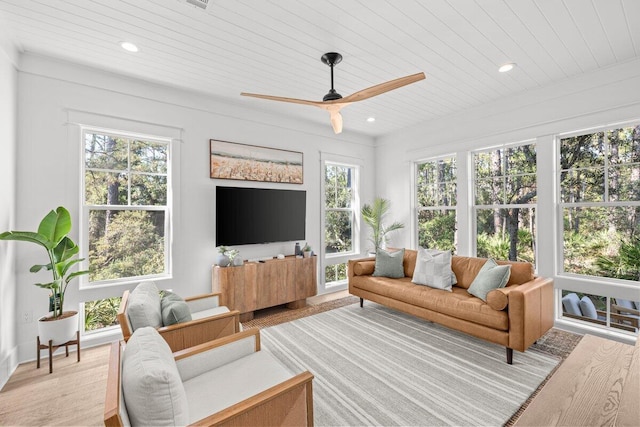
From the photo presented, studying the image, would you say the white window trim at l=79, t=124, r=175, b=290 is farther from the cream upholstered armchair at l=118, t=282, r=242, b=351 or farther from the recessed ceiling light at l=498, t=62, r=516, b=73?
the recessed ceiling light at l=498, t=62, r=516, b=73

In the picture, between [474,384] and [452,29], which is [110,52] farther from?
[474,384]

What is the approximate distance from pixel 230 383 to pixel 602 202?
165 inches

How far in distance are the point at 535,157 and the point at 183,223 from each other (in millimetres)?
4663

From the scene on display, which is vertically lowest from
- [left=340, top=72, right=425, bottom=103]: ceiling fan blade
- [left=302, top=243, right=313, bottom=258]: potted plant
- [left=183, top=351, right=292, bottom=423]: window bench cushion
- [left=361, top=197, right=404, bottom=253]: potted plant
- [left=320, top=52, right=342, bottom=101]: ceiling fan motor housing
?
[left=183, top=351, right=292, bottom=423]: window bench cushion

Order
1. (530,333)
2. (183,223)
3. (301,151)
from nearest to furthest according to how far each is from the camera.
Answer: (530,333), (183,223), (301,151)

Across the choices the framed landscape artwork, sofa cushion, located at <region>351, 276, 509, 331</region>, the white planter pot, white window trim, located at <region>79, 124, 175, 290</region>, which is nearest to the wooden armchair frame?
the white planter pot

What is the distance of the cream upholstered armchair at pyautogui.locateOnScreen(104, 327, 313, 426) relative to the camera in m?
1.08

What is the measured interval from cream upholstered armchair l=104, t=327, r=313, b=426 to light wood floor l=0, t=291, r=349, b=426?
1.05 meters

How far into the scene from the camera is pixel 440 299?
312 centimetres

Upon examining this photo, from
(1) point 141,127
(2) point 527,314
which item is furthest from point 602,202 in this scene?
(1) point 141,127

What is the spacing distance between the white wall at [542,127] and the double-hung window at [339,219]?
998 millimetres

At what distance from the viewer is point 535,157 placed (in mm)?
3766

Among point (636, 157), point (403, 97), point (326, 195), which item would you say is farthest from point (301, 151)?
point (636, 157)

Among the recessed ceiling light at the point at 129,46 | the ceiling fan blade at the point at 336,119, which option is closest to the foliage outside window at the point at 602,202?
the ceiling fan blade at the point at 336,119
